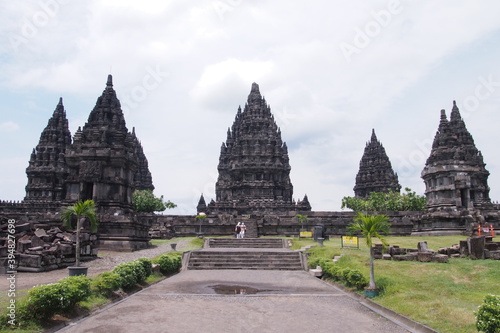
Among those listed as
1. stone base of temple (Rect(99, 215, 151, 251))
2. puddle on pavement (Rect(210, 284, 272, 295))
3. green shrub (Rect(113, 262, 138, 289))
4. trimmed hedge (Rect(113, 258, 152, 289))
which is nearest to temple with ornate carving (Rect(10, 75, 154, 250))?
stone base of temple (Rect(99, 215, 151, 251))

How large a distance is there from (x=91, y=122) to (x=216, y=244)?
49.5 feet

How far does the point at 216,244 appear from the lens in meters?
30.2

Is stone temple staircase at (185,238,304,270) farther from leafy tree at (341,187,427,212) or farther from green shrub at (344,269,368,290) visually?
leafy tree at (341,187,427,212)

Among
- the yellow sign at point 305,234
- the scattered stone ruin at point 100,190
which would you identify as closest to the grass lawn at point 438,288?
the yellow sign at point 305,234

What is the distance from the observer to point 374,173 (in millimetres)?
83875

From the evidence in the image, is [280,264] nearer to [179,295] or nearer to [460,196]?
[179,295]

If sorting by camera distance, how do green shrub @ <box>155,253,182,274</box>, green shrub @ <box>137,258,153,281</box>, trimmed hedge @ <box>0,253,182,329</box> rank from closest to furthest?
trimmed hedge @ <box>0,253,182,329</box>, green shrub @ <box>137,258,153,281</box>, green shrub @ <box>155,253,182,274</box>

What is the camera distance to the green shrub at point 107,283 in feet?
41.1

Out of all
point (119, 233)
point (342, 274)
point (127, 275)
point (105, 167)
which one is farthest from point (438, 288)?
point (105, 167)

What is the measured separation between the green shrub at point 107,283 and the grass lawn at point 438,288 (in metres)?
8.14

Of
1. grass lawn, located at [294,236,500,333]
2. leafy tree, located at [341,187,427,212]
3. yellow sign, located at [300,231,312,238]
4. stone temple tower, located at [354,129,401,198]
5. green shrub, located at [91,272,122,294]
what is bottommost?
grass lawn, located at [294,236,500,333]

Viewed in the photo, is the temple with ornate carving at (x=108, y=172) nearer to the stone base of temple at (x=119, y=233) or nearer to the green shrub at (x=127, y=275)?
the stone base of temple at (x=119, y=233)

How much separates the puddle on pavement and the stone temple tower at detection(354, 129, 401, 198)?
70.7m

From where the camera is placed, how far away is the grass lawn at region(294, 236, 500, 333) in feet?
32.6
